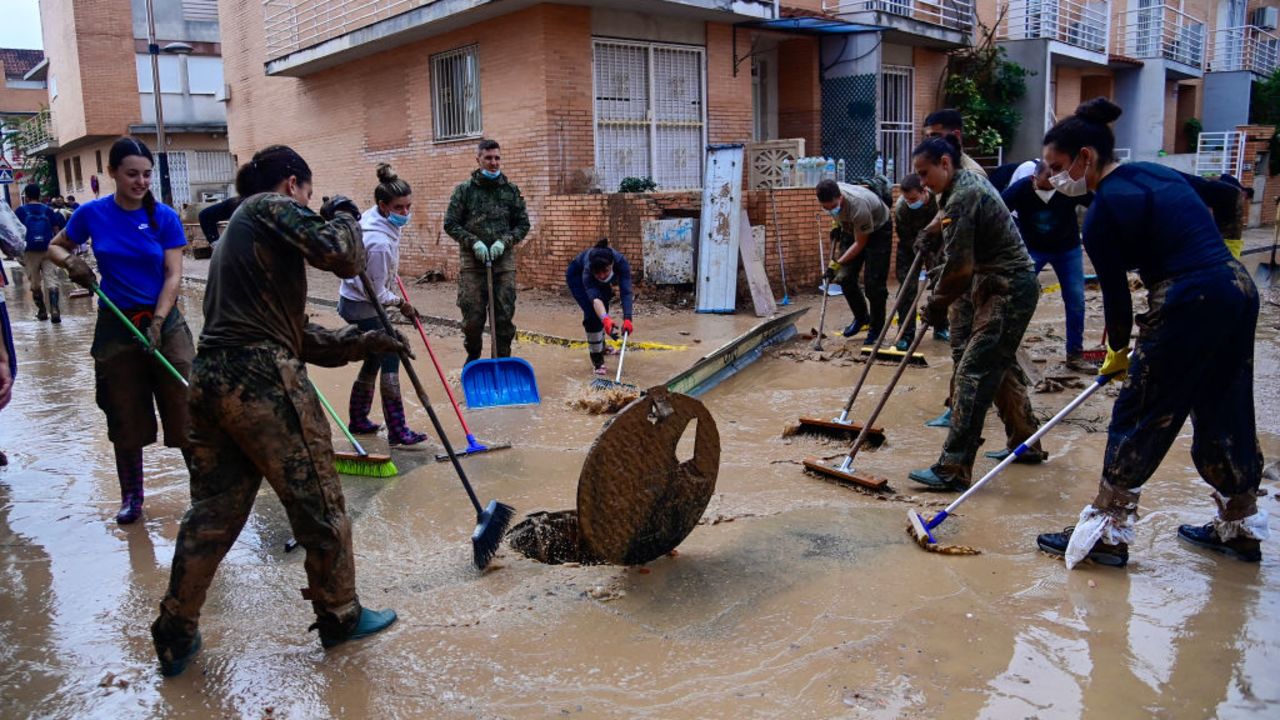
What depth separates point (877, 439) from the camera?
5.91m

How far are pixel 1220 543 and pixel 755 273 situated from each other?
7.44m

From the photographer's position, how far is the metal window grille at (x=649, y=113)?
43.0 feet

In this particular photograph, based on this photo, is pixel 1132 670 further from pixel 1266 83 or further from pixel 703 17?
pixel 1266 83

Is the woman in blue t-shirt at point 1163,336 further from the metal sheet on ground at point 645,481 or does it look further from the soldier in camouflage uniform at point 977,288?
the metal sheet on ground at point 645,481

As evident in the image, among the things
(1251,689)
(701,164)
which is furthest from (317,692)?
(701,164)

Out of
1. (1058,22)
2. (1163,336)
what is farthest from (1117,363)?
(1058,22)

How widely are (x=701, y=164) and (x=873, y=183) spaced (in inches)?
151

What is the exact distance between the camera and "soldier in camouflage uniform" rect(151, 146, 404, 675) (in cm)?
317

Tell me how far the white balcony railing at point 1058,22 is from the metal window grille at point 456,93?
35.3ft

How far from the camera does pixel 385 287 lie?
19.3 ft

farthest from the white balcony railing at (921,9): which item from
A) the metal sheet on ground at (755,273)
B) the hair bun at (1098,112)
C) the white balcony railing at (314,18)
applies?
the hair bun at (1098,112)

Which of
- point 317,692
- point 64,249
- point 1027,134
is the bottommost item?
point 317,692

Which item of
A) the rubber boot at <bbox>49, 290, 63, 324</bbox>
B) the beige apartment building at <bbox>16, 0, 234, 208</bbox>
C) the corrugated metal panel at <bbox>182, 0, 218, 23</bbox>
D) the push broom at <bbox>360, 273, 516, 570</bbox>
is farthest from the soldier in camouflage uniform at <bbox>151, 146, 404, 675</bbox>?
the corrugated metal panel at <bbox>182, 0, 218, 23</bbox>

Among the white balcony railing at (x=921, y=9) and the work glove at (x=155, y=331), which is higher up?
the white balcony railing at (x=921, y=9)
